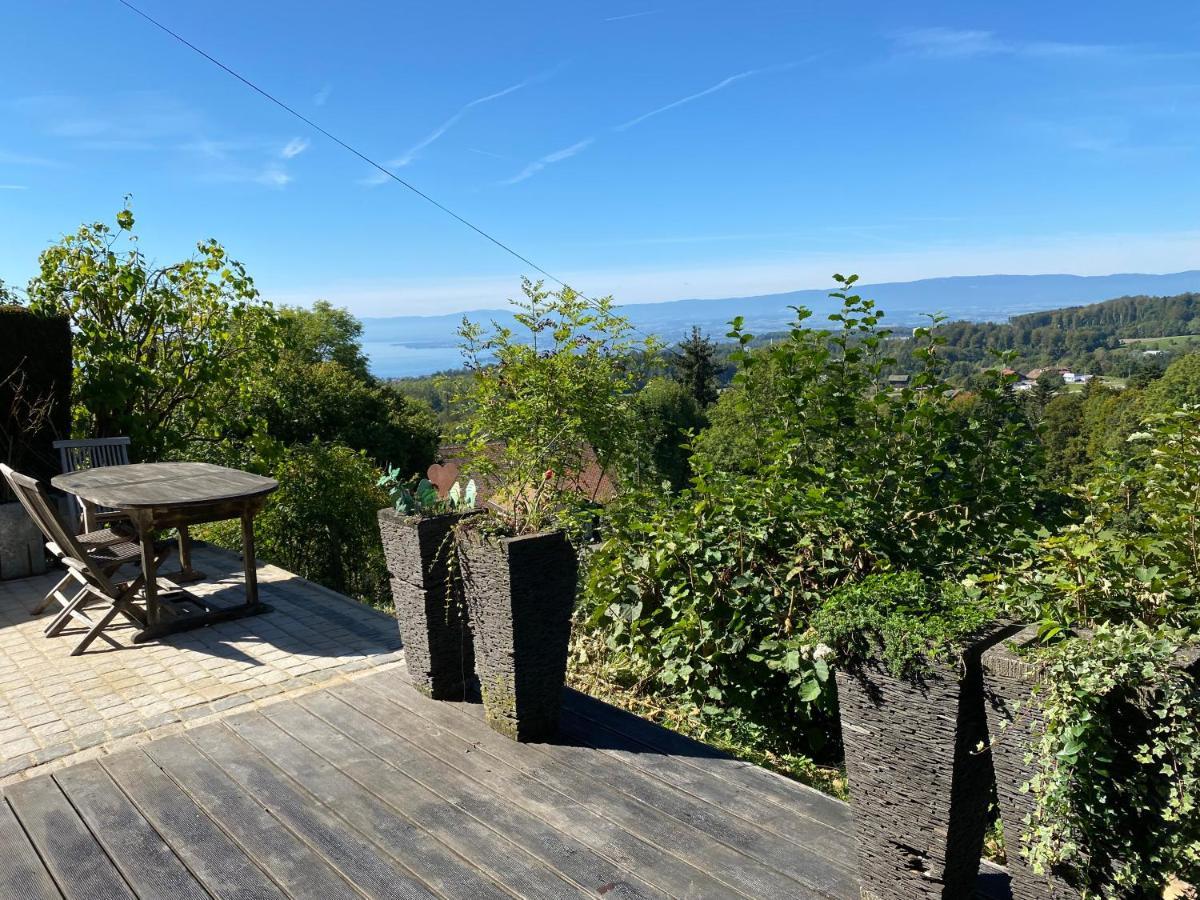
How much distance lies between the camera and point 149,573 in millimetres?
4195

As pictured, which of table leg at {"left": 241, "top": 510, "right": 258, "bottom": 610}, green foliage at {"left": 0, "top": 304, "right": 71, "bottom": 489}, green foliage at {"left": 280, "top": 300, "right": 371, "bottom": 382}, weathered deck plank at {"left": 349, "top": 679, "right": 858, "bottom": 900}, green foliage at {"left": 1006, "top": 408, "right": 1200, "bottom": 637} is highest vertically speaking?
green foliage at {"left": 280, "top": 300, "right": 371, "bottom": 382}

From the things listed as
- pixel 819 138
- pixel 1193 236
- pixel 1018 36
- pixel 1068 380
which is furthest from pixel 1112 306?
pixel 1018 36

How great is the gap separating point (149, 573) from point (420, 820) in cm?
267

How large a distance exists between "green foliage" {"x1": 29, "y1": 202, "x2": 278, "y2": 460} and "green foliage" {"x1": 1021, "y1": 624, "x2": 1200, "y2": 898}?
7224mm

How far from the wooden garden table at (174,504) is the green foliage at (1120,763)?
3.78m

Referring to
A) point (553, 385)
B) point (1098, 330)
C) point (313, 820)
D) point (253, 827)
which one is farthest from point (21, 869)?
point (1098, 330)

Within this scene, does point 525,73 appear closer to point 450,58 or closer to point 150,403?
point 450,58

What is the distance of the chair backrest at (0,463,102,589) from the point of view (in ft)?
13.1

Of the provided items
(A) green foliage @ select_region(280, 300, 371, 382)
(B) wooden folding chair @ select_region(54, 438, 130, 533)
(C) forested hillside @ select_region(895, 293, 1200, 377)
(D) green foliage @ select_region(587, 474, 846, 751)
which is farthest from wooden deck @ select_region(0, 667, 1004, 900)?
(C) forested hillside @ select_region(895, 293, 1200, 377)

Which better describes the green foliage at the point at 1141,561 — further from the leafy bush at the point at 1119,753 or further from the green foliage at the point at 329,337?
the green foliage at the point at 329,337

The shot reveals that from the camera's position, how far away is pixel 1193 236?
3102cm

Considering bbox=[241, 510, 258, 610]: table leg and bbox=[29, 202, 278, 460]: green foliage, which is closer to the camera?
bbox=[241, 510, 258, 610]: table leg

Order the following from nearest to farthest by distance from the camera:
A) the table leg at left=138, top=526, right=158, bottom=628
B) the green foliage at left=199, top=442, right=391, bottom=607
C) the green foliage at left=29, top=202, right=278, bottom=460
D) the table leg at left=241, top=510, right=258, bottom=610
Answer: the table leg at left=138, top=526, right=158, bottom=628 → the table leg at left=241, top=510, right=258, bottom=610 → the green foliage at left=29, top=202, right=278, bottom=460 → the green foliage at left=199, top=442, right=391, bottom=607

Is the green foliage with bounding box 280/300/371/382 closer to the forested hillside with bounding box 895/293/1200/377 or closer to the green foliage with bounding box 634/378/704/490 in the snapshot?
the green foliage with bounding box 634/378/704/490
